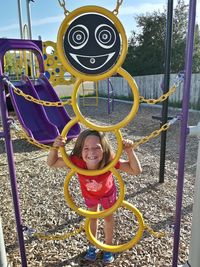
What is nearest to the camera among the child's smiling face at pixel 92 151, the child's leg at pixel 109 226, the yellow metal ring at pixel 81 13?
the yellow metal ring at pixel 81 13

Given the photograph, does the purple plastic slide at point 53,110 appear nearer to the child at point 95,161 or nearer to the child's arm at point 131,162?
the child at point 95,161

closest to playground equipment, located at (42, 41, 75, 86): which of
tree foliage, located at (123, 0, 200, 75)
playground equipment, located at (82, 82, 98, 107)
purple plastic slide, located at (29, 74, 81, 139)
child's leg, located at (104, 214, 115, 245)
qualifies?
playground equipment, located at (82, 82, 98, 107)

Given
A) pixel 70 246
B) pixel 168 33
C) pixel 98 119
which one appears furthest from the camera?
pixel 98 119

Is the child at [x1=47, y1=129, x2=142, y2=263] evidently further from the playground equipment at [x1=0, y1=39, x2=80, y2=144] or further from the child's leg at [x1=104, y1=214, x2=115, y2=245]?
the playground equipment at [x1=0, y1=39, x2=80, y2=144]

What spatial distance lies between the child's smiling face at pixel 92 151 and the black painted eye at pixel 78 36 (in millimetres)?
583

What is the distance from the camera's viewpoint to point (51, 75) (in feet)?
29.6

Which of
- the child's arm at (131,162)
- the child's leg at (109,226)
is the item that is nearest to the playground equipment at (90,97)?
the child's leg at (109,226)

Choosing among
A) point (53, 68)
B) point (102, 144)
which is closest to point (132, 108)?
point (102, 144)

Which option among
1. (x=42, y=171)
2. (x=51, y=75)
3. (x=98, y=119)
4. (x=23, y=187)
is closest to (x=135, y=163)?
(x=23, y=187)

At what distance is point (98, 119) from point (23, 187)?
4.72m

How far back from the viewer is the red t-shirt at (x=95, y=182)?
184 cm

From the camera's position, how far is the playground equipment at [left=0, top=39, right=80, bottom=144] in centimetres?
473

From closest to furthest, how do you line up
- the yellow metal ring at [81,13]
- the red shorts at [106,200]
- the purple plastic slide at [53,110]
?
1. the yellow metal ring at [81,13]
2. the red shorts at [106,200]
3. the purple plastic slide at [53,110]

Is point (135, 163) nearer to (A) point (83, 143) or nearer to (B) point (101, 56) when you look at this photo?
(A) point (83, 143)
